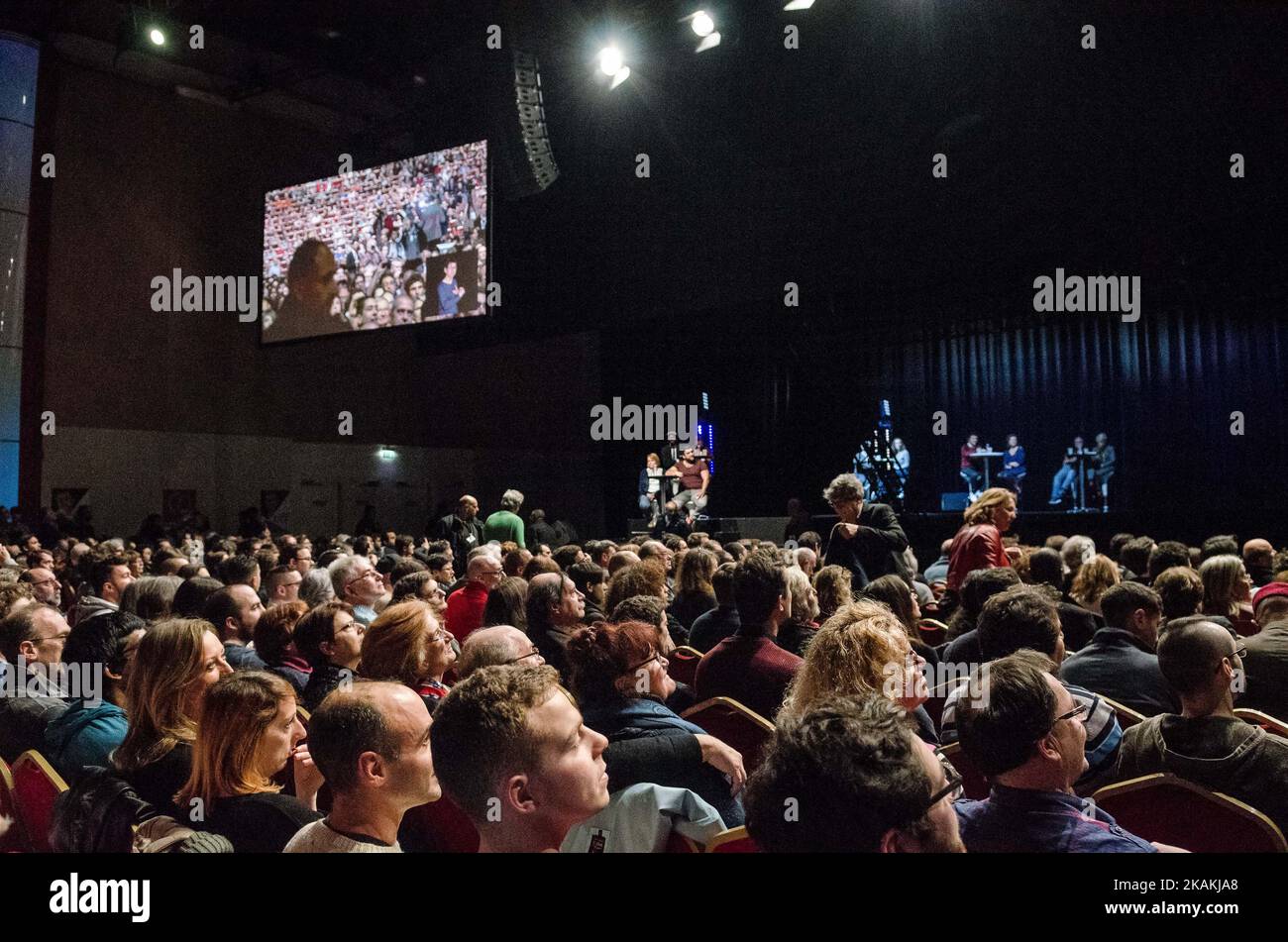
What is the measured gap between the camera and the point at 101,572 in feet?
17.0

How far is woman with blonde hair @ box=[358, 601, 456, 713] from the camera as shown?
2707 mm

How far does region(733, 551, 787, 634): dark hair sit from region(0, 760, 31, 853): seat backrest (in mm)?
1861

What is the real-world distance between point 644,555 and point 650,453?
8.31m

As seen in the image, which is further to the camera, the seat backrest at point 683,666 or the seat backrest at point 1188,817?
the seat backrest at point 683,666

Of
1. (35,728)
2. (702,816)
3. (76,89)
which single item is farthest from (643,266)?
(702,816)

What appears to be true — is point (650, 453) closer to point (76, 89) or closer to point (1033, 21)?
point (1033, 21)

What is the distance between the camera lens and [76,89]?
45.5 feet

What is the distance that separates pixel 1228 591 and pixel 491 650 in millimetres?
3063

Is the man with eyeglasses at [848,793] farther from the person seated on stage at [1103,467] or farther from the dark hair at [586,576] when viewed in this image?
the person seated on stage at [1103,467]

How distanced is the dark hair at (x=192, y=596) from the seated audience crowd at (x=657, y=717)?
0.5 inches

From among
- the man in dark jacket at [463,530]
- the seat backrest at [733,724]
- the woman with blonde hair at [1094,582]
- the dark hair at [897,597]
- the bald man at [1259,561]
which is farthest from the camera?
the man in dark jacket at [463,530]

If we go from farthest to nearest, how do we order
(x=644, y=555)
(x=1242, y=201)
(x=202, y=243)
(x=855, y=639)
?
(x=202, y=243) → (x=1242, y=201) → (x=644, y=555) → (x=855, y=639)

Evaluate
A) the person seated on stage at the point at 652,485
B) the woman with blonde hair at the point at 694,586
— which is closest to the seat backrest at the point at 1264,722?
Result: the woman with blonde hair at the point at 694,586

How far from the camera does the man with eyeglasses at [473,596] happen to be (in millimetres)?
4609
